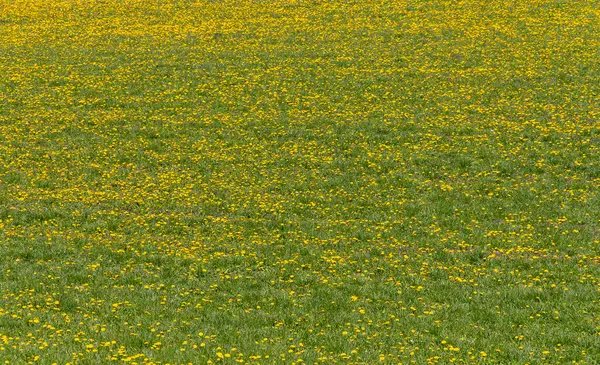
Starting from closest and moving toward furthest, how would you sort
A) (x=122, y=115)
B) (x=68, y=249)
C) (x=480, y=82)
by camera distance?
1. (x=68, y=249)
2. (x=122, y=115)
3. (x=480, y=82)

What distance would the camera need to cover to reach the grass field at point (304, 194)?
1103 cm

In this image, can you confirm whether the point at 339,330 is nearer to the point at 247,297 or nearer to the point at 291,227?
the point at 247,297

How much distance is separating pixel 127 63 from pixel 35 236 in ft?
51.4

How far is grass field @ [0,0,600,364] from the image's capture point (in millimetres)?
11031

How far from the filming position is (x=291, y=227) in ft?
51.8

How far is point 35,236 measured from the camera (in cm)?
1498

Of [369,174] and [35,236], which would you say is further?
[369,174]

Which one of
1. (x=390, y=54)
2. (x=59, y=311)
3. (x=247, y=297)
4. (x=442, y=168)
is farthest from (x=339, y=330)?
(x=390, y=54)

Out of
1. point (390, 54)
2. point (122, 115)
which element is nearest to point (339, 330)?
point (122, 115)

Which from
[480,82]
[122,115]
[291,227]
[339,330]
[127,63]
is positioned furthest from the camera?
[127,63]

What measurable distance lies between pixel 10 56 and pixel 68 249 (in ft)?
62.8

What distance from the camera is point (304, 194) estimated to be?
17609 millimetres

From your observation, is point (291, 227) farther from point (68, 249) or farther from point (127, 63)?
point (127, 63)

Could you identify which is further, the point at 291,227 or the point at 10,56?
the point at 10,56
